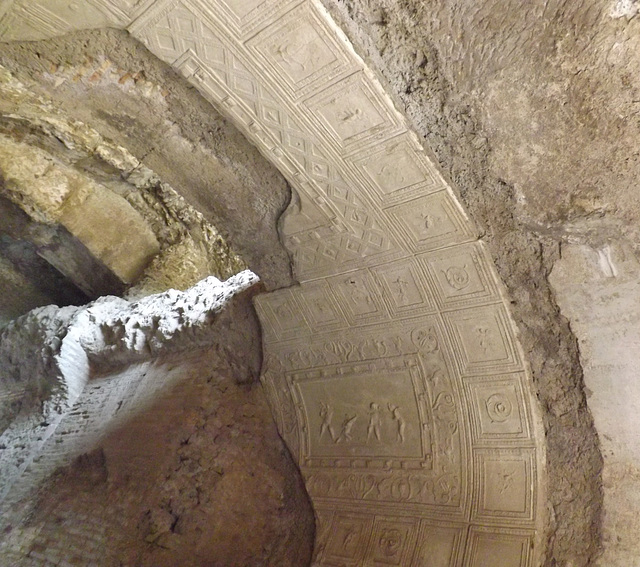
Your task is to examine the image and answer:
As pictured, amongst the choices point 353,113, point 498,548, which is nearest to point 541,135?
point 353,113

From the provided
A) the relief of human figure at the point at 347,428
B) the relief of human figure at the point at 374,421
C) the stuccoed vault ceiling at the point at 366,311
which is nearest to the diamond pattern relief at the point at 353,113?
the stuccoed vault ceiling at the point at 366,311

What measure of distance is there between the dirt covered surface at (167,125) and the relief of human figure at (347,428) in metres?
1.01

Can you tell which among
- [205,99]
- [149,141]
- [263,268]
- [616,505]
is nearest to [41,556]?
[263,268]

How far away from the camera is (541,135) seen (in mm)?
2400

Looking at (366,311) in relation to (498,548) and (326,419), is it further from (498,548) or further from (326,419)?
(498,548)

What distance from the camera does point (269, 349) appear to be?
3.80 meters

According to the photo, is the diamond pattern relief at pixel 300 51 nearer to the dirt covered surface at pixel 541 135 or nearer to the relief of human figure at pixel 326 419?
the dirt covered surface at pixel 541 135

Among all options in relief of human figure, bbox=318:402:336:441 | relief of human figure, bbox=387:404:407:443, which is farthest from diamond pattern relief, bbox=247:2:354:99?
relief of human figure, bbox=318:402:336:441

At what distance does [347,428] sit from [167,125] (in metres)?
2.21

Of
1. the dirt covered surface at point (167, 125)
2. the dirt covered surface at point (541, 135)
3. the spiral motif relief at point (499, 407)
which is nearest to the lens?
the dirt covered surface at point (541, 135)

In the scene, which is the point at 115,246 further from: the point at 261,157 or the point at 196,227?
the point at 261,157

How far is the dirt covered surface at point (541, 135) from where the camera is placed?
2168 mm

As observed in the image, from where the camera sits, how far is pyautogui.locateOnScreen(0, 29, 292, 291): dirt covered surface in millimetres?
2664

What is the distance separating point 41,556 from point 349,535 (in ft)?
6.83
